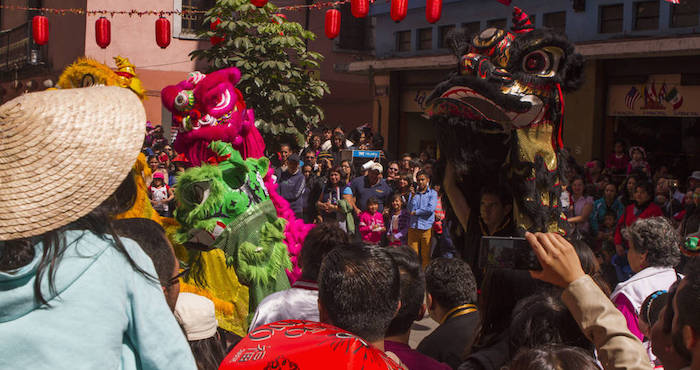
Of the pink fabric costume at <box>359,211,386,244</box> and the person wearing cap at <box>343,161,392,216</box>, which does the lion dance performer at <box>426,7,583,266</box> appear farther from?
the person wearing cap at <box>343,161,392,216</box>

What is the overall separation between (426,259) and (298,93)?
2.67 meters

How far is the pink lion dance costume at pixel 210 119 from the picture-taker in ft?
14.5

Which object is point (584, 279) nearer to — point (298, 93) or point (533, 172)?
point (533, 172)

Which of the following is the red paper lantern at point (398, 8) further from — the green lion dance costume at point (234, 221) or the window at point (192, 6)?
the window at point (192, 6)

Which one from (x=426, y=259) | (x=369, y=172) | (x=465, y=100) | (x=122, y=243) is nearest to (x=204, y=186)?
(x=465, y=100)

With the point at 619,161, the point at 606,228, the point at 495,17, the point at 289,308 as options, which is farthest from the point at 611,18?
the point at 289,308

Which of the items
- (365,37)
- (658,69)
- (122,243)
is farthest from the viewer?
(365,37)

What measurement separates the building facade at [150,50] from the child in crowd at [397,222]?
8962mm

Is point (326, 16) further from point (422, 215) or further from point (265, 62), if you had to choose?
point (422, 215)

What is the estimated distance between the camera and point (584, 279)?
1.57 m

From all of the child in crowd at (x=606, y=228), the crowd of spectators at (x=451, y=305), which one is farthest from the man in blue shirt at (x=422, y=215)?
the crowd of spectators at (x=451, y=305)

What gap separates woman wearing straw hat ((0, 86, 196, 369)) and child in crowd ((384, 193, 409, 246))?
242 inches

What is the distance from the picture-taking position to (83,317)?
1.38 meters

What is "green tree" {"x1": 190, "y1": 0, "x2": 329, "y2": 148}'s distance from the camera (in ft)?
26.9
